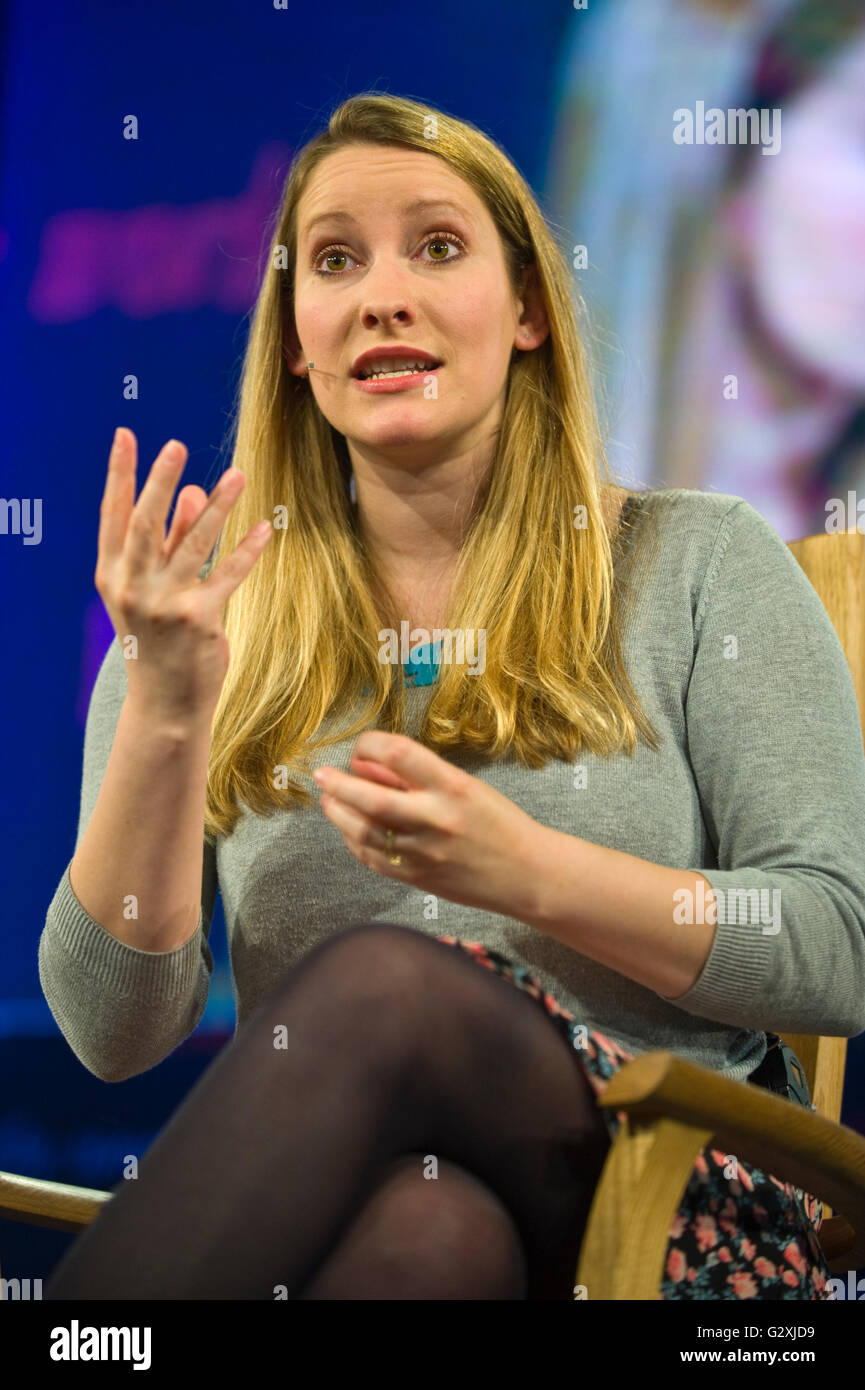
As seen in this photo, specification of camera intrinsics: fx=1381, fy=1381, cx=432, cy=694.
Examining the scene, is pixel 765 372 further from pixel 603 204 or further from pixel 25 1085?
pixel 25 1085

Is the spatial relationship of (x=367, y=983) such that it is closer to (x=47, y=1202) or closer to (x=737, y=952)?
(x=737, y=952)

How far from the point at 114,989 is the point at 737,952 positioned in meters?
0.49

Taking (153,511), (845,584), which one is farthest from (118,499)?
(845,584)

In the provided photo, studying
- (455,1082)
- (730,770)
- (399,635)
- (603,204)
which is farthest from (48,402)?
(455,1082)

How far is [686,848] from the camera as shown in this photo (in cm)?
111

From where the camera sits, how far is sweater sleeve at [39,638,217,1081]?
3.57 ft

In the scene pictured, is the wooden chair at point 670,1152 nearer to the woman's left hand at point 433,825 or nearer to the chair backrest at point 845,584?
→ the woman's left hand at point 433,825

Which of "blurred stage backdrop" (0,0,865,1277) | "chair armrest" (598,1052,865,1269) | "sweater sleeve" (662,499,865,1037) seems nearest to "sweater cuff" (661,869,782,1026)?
"sweater sleeve" (662,499,865,1037)

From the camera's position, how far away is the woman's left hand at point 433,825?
832 mm

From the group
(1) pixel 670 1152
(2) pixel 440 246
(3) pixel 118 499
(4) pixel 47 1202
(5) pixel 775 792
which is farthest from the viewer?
(2) pixel 440 246

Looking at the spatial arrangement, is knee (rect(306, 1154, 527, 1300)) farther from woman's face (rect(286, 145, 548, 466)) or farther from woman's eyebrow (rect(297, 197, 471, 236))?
woman's eyebrow (rect(297, 197, 471, 236))

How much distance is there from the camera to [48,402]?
2.08 meters

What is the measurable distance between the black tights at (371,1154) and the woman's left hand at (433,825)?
48mm

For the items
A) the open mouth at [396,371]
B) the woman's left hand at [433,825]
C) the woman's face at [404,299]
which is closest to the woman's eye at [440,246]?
the woman's face at [404,299]
